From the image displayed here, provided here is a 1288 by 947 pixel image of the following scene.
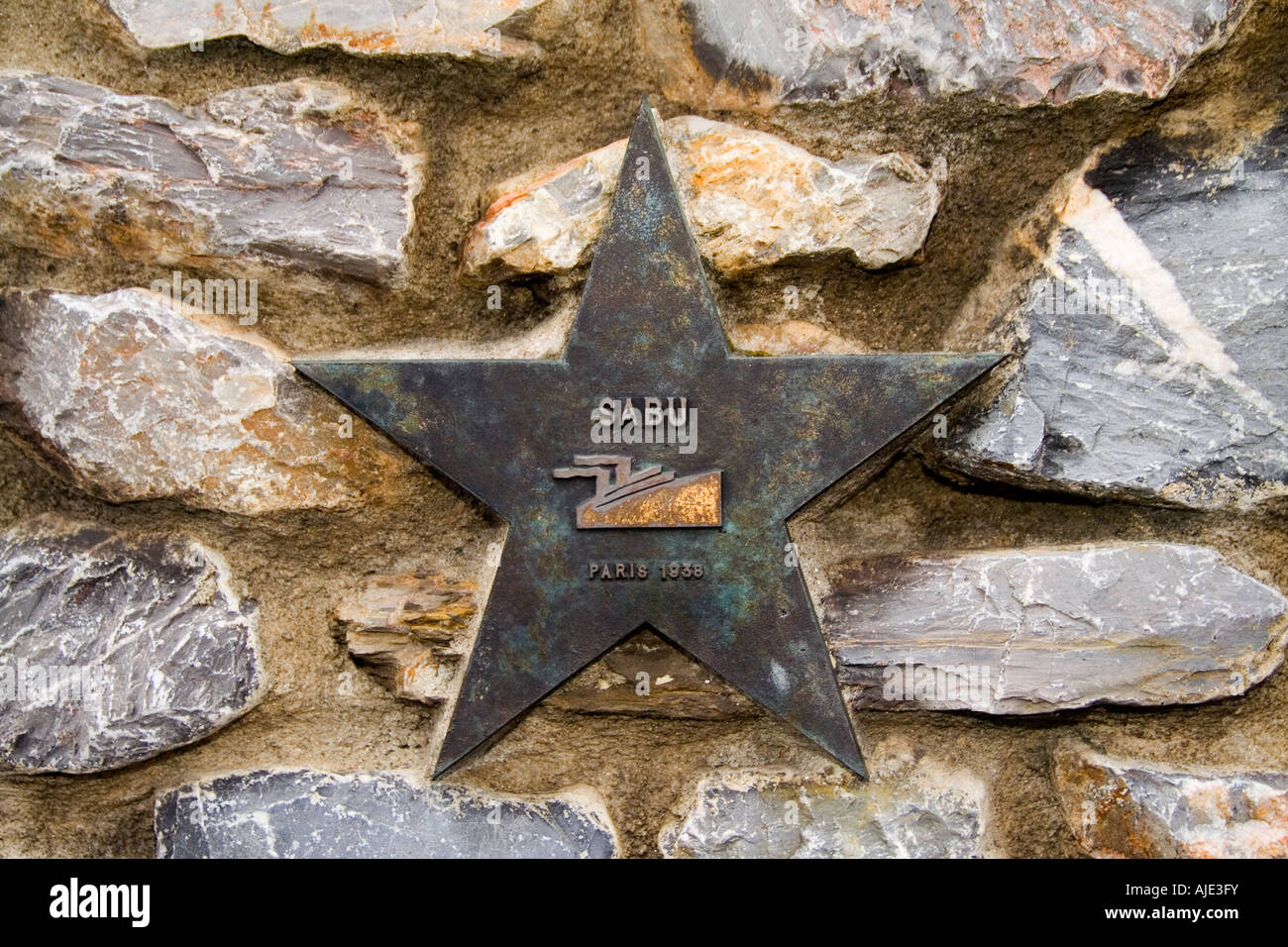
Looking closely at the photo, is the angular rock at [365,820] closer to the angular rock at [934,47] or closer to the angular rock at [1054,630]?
the angular rock at [1054,630]

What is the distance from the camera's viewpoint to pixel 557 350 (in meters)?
1.05

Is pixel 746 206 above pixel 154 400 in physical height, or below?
above

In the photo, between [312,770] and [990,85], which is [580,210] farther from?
[312,770]

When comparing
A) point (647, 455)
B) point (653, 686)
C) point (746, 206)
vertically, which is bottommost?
point (653, 686)

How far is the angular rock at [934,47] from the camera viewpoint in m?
1.01

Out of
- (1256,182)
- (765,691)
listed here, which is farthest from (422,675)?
(1256,182)

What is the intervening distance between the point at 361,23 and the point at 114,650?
648mm

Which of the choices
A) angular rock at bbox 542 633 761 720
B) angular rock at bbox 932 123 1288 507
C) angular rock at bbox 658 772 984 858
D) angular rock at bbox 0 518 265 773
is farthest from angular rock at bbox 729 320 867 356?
angular rock at bbox 0 518 265 773

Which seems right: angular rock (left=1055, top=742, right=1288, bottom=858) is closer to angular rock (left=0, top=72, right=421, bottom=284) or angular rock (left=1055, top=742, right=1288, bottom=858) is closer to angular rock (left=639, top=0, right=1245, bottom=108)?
angular rock (left=639, top=0, right=1245, bottom=108)

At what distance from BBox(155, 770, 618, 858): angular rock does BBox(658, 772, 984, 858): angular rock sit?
0.35 ft

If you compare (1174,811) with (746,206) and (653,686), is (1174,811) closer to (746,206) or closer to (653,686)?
(653,686)

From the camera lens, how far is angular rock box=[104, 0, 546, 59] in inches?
41.1

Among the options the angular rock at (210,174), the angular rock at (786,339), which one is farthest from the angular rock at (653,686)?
the angular rock at (210,174)

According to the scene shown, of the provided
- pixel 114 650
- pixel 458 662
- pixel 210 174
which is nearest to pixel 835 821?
pixel 458 662
